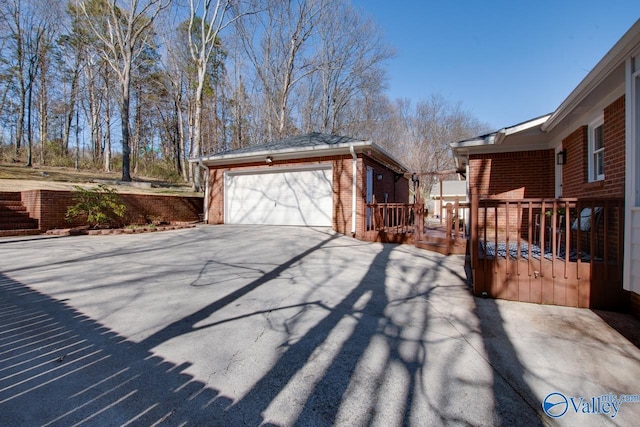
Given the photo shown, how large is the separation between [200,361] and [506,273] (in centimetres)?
377

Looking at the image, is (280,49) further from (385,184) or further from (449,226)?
(449,226)

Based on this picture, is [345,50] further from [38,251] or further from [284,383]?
[284,383]

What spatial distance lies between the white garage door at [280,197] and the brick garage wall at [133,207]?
8.72 feet

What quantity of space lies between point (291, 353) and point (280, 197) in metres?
8.60

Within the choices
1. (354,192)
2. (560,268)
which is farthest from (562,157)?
(354,192)

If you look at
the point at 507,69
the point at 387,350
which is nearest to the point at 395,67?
the point at 507,69

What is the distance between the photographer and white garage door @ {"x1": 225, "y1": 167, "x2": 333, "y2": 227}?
10.3 m

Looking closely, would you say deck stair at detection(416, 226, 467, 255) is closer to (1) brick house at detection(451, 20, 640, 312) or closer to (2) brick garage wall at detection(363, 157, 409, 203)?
(1) brick house at detection(451, 20, 640, 312)

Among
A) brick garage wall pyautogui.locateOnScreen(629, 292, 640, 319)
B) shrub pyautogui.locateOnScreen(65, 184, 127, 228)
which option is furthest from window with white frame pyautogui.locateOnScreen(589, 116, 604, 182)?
shrub pyautogui.locateOnScreen(65, 184, 127, 228)

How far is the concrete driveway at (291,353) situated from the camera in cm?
200

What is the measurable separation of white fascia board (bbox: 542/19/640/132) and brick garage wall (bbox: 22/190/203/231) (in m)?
12.4

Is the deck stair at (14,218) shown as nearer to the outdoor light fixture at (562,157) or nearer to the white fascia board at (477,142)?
the white fascia board at (477,142)

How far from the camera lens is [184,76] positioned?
22312mm

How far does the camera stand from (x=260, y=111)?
80.2 ft
